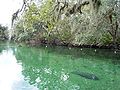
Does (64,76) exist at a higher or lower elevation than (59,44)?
lower

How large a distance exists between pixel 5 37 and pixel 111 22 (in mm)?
18237

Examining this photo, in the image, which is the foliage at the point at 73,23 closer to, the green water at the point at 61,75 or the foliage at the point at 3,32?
the green water at the point at 61,75

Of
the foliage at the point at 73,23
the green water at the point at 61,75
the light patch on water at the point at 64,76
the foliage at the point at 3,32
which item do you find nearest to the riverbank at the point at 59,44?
the foliage at the point at 73,23

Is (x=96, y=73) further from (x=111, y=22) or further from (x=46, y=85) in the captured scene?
(x=111, y=22)

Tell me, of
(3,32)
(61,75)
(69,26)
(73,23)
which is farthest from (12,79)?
(3,32)

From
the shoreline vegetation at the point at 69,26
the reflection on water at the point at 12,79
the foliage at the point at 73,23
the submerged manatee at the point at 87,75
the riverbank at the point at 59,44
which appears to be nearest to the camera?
the reflection on water at the point at 12,79

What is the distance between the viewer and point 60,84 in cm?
1099

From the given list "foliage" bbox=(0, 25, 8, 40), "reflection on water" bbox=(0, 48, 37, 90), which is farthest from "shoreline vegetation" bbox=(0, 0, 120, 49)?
"foliage" bbox=(0, 25, 8, 40)

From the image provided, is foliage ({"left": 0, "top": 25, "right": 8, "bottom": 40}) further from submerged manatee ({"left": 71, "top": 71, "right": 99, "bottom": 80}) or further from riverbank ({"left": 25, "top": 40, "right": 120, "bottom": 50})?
submerged manatee ({"left": 71, "top": 71, "right": 99, "bottom": 80})

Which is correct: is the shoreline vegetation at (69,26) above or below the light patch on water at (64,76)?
above

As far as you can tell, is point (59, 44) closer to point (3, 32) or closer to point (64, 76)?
point (3, 32)

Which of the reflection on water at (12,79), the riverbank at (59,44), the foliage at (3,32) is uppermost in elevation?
the foliage at (3,32)

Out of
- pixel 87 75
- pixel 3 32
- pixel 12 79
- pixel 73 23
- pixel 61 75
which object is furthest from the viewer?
pixel 3 32

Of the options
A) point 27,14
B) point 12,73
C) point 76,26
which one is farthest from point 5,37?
point 12,73
